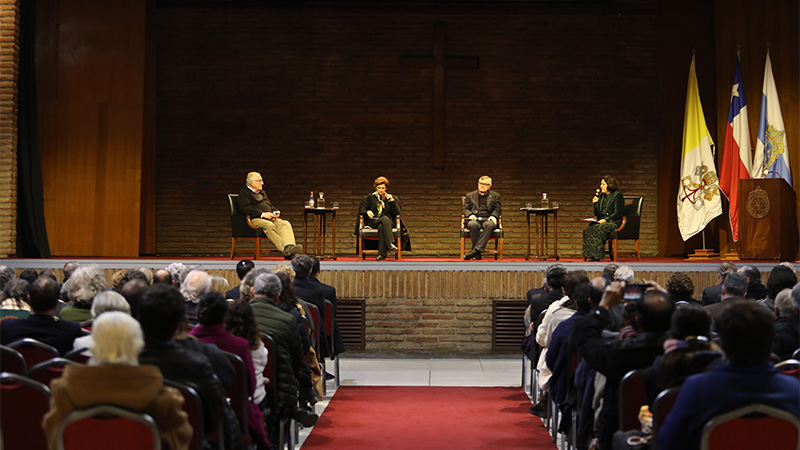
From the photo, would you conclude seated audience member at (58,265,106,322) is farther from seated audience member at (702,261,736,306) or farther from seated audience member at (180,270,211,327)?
seated audience member at (702,261,736,306)

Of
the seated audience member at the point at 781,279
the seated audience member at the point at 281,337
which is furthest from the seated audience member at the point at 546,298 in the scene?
the seated audience member at the point at 281,337

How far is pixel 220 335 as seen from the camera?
350 cm

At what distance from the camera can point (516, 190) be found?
1232 cm

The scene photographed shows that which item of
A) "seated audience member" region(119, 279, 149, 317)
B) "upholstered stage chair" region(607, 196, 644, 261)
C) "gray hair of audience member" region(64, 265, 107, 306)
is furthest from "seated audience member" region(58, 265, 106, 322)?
"upholstered stage chair" region(607, 196, 644, 261)

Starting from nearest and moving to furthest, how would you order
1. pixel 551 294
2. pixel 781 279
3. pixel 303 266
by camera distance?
pixel 781 279 → pixel 551 294 → pixel 303 266

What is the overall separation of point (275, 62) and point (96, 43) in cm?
248

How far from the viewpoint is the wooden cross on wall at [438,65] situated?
11797 millimetres

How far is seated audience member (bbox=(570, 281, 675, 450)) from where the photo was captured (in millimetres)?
3258

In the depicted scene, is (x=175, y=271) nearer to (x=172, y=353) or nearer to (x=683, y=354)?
(x=172, y=353)

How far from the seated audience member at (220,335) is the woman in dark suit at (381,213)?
6102 mm

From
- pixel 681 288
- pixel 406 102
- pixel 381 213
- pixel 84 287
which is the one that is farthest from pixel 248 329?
pixel 406 102

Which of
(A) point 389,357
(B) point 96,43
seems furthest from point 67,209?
(A) point 389,357

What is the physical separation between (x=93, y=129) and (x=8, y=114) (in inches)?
53.0

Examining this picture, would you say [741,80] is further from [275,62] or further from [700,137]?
[275,62]
